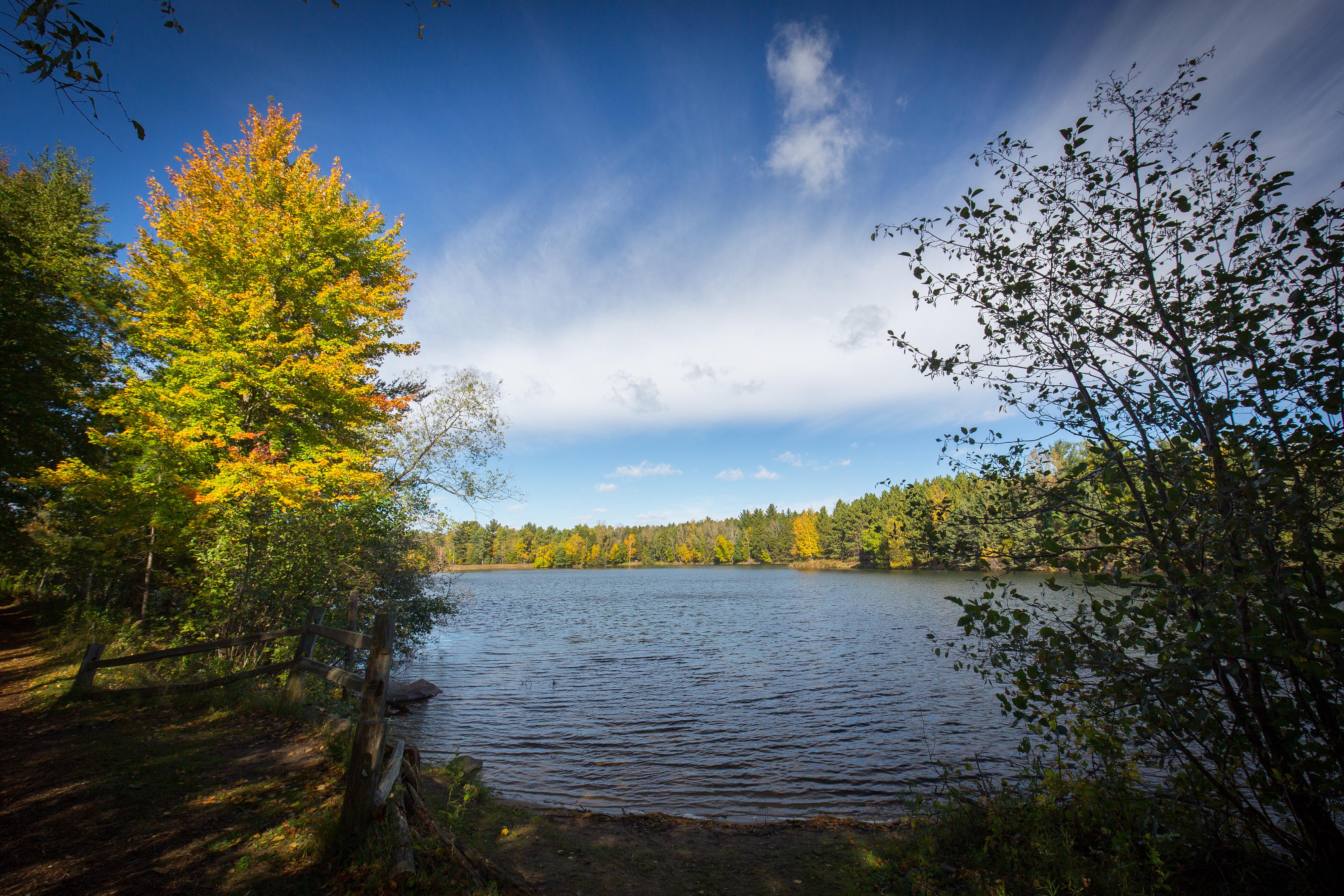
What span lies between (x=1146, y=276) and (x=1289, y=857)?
5.55 metres

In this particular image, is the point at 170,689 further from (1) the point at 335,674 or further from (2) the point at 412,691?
(2) the point at 412,691

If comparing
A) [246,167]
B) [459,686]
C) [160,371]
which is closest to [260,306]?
[160,371]

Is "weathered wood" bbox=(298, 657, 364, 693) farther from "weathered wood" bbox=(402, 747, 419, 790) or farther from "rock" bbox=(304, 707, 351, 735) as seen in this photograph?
"weathered wood" bbox=(402, 747, 419, 790)

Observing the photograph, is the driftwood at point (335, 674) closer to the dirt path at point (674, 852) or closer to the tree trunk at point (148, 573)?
the dirt path at point (674, 852)

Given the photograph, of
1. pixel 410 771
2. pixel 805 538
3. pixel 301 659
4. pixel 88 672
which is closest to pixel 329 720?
pixel 301 659

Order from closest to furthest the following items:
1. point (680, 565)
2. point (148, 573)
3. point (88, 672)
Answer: point (88, 672) → point (148, 573) → point (680, 565)

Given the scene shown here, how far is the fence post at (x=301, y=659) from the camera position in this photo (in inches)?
351

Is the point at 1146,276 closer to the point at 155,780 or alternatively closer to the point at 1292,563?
the point at 1292,563

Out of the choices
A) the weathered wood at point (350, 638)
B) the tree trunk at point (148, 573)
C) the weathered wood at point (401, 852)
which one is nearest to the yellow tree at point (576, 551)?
the tree trunk at point (148, 573)

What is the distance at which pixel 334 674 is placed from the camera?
22.6ft

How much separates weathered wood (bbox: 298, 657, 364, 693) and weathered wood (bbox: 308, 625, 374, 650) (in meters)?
0.34

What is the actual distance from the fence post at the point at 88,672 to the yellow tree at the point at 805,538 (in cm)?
12585

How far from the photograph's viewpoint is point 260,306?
1235 cm

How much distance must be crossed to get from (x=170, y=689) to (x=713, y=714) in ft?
40.7
